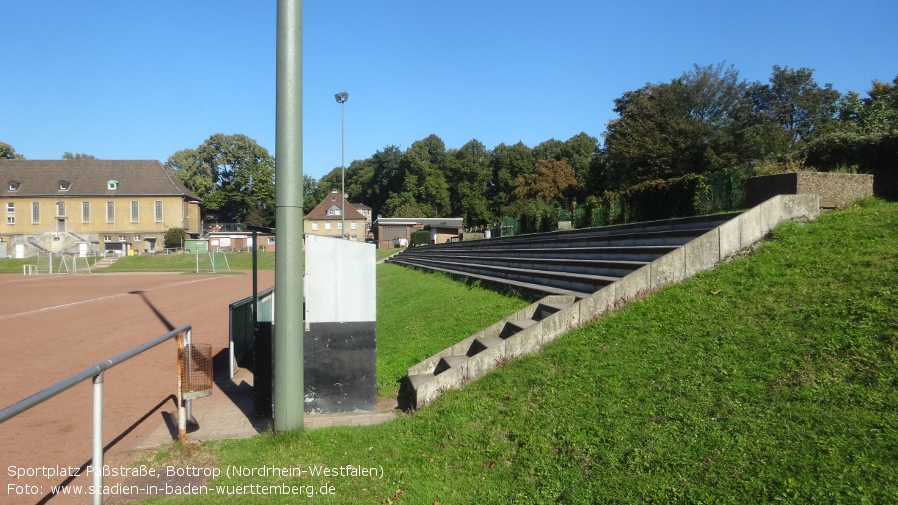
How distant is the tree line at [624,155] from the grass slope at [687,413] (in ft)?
19.1

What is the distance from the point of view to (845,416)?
3754mm

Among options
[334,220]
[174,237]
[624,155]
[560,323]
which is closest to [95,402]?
[560,323]

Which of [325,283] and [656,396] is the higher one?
[325,283]

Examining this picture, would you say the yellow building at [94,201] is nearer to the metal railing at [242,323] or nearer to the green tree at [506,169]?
the green tree at [506,169]

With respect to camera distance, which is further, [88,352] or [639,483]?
[88,352]

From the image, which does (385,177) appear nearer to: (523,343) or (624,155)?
(624,155)

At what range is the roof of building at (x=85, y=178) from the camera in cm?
7431

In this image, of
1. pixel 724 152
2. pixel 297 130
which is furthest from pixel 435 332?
pixel 724 152

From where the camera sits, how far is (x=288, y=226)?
19.8 feet

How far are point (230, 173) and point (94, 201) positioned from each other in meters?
24.2

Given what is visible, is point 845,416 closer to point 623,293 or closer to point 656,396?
point 656,396

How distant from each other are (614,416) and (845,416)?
146cm

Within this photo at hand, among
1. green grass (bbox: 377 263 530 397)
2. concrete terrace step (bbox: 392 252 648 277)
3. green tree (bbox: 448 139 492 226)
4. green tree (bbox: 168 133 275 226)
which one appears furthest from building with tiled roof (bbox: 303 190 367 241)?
green grass (bbox: 377 263 530 397)

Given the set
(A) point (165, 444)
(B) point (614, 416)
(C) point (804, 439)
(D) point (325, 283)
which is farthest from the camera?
(D) point (325, 283)
